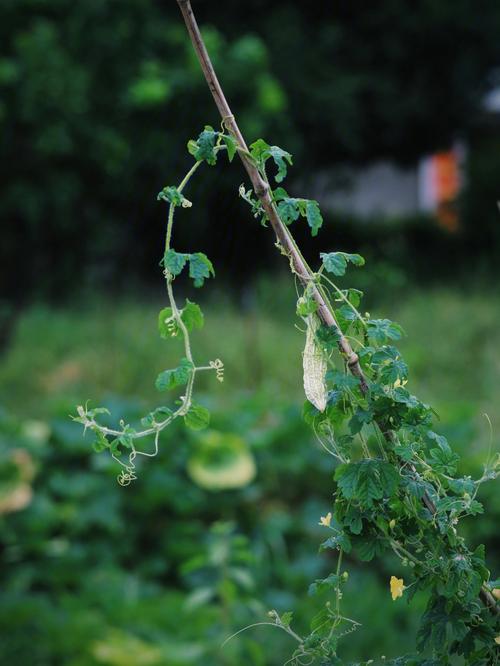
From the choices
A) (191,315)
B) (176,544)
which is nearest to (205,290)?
(176,544)

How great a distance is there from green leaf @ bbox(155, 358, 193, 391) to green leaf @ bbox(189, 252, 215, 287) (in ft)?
0.23

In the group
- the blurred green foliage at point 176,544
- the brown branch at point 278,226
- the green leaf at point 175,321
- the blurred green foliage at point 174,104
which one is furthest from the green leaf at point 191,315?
the blurred green foliage at point 174,104

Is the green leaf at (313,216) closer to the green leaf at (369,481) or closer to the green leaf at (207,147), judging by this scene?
the green leaf at (207,147)

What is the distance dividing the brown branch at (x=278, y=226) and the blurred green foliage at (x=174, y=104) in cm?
652

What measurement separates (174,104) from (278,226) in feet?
23.8

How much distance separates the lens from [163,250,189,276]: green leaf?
0.82 m

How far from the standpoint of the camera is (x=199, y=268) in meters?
0.83

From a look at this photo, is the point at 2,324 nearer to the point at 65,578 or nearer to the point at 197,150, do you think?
the point at 65,578

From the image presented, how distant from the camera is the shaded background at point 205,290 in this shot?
352 cm

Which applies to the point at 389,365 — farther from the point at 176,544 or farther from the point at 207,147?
the point at 176,544

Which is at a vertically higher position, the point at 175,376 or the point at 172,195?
the point at 172,195

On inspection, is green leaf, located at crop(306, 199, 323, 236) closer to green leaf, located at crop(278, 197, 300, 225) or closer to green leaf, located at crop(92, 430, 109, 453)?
green leaf, located at crop(278, 197, 300, 225)

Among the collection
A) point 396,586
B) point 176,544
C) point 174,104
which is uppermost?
point 174,104

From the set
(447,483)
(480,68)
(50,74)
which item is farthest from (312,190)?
(447,483)
